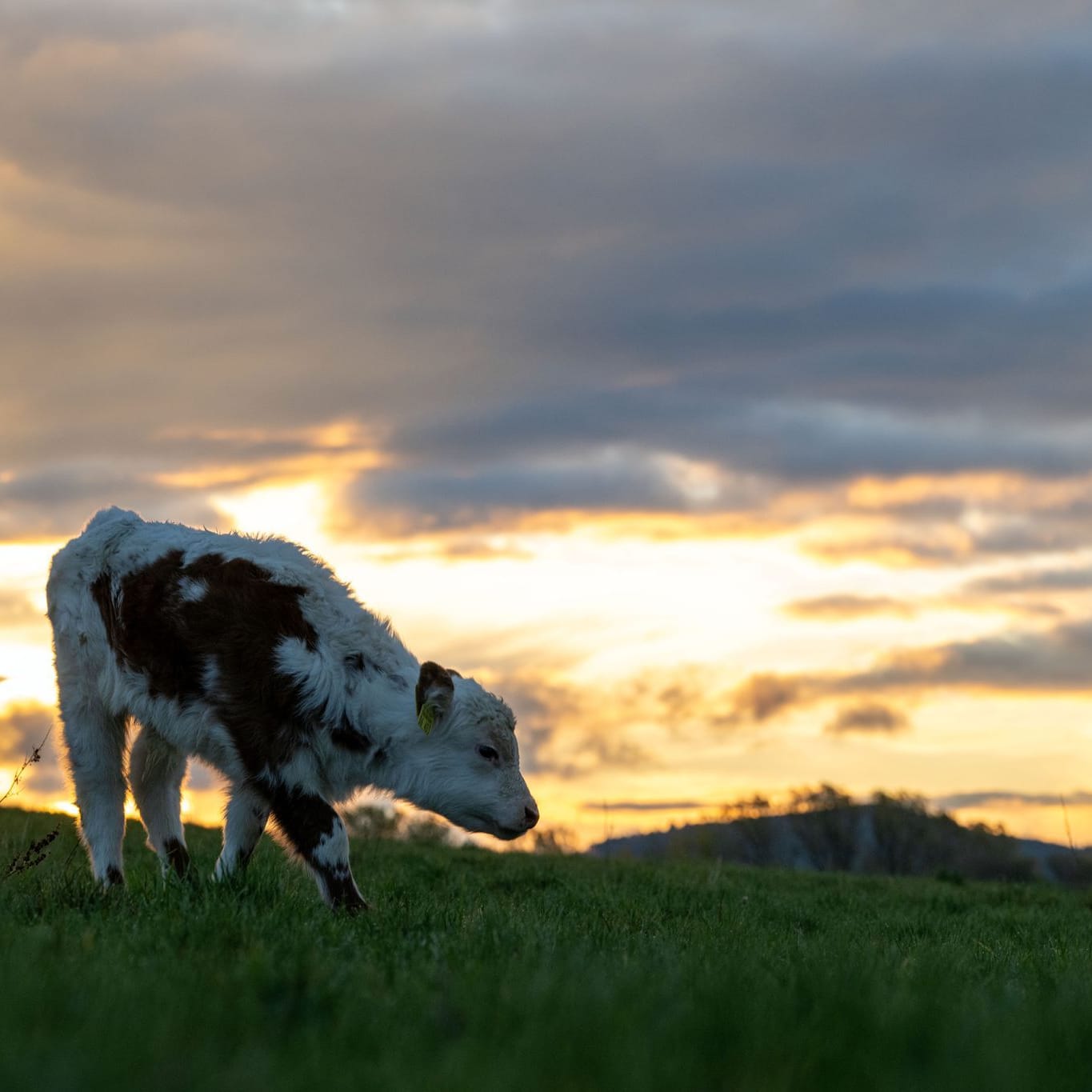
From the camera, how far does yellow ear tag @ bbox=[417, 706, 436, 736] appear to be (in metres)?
8.96

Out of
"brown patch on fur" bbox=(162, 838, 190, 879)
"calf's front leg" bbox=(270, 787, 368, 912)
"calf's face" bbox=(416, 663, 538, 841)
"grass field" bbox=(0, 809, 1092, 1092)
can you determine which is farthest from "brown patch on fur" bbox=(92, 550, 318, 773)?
"brown patch on fur" bbox=(162, 838, 190, 879)

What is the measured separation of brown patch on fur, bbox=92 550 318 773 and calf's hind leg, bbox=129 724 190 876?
1.17m

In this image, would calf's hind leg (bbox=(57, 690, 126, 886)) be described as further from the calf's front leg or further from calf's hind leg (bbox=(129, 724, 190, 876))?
the calf's front leg

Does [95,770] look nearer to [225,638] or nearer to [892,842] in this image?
[225,638]

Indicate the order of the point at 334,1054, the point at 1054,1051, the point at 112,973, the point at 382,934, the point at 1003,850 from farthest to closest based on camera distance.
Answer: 1. the point at 1003,850
2. the point at 382,934
3. the point at 112,973
4. the point at 1054,1051
5. the point at 334,1054

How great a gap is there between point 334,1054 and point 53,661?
307 inches

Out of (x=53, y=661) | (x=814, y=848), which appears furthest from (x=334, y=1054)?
(x=814, y=848)

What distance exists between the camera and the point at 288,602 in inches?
371

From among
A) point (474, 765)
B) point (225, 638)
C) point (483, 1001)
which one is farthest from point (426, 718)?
point (483, 1001)

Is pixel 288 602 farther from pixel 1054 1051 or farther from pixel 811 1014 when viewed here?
pixel 1054 1051

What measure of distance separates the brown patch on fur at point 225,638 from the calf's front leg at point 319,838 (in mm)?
313

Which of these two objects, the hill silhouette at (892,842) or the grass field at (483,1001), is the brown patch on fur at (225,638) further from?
the hill silhouette at (892,842)

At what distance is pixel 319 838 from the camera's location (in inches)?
344

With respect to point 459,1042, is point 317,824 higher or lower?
higher
